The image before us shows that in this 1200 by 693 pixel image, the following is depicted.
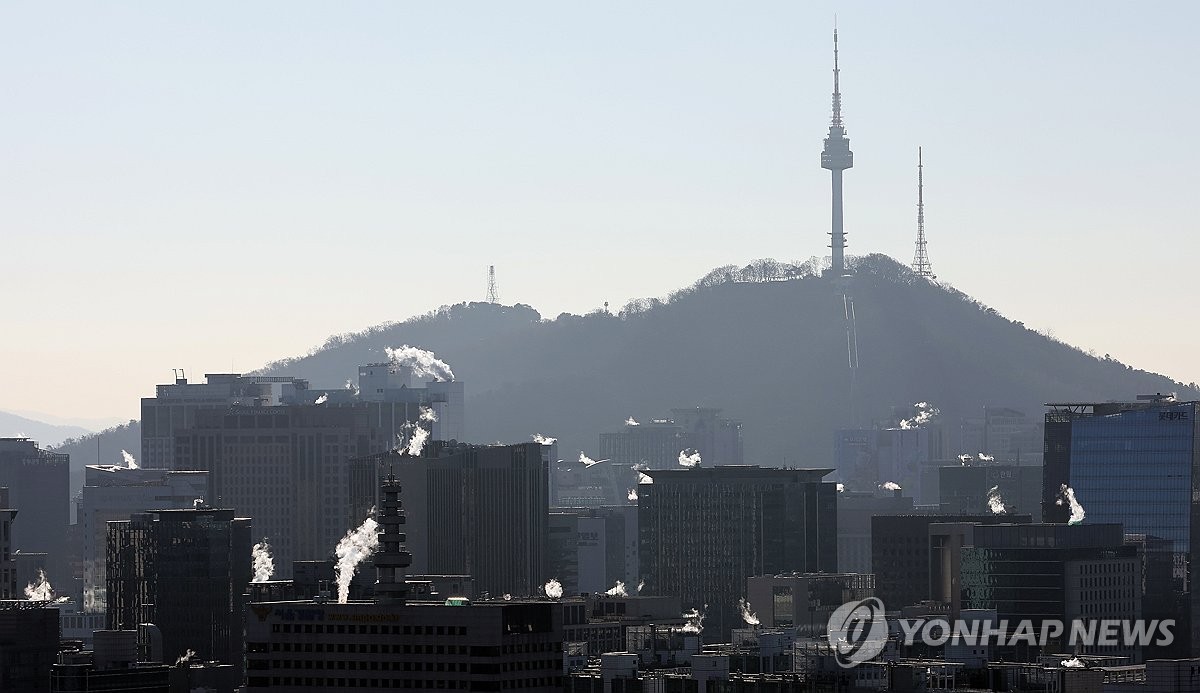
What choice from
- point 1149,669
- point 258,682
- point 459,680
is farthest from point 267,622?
point 1149,669

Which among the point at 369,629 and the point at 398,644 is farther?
the point at 369,629

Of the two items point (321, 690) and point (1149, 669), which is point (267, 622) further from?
point (1149, 669)

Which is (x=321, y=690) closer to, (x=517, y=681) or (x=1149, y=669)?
(x=517, y=681)

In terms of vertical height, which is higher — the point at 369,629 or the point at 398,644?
the point at 369,629

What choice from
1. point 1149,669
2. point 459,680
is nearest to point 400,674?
point 459,680

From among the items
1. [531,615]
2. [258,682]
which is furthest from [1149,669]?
[258,682]

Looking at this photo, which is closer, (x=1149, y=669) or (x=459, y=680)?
(x=459, y=680)

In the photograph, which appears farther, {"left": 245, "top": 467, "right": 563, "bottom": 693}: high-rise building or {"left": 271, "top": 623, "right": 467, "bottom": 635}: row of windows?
{"left": 271, "top": 623, "right": 467, "bottom": 635}: row of windows

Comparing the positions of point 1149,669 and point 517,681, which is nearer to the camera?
point 517,681

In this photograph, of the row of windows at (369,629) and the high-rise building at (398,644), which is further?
the row of windows at (369,629)

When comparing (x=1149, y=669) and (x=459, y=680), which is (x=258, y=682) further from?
(x=1149, y=669)
